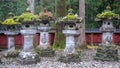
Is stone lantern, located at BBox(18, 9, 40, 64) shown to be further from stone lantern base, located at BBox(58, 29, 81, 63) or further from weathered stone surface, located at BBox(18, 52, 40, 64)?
stone lantern base, located at BBox(58, 29, 81, 63)

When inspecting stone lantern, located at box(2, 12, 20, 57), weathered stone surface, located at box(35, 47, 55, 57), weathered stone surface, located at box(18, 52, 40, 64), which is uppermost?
stone lantern, located at box(2, 12, 20, 57)

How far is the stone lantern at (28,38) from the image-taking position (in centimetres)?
1102

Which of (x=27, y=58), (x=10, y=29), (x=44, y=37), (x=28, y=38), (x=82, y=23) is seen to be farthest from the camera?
(x=82, y=23)

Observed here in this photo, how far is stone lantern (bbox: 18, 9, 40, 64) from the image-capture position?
11.0m

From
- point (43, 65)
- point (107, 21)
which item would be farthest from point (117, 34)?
point (43, 65)

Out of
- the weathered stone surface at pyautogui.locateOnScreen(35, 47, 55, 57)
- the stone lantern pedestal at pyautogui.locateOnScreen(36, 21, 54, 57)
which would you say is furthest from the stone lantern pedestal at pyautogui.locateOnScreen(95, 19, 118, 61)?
the stone lantern pedestal at pyautogui.locateOnScreen(36, 21, 54, 57)

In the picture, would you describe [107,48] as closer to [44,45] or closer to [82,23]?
[44,45]

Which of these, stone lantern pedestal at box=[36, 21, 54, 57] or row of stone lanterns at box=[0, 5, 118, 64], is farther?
stone lantern pedestal at box=[36, 21, 54, 57]

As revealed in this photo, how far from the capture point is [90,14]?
26.6 meters

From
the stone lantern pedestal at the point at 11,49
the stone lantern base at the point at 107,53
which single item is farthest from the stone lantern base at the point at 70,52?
the stone lantern pedestal at the point at 11,49

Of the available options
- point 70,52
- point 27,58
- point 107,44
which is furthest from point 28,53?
point 107,44

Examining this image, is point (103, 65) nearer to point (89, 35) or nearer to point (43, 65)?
point (43, 65)

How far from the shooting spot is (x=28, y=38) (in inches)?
445

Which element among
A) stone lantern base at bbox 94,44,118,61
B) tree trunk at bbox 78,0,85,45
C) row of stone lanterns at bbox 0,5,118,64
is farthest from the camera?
tree trunk at bbox 78,0,85,45
